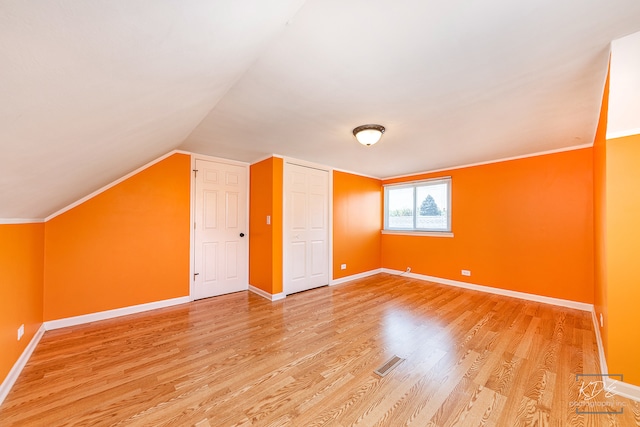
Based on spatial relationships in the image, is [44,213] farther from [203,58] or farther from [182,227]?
[203,58]

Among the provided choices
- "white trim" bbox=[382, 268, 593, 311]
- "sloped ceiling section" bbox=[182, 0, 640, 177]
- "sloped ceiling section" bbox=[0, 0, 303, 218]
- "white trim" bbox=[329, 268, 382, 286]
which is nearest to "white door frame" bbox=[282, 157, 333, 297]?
"white trim" bbox=[329, 268, 382, 286]

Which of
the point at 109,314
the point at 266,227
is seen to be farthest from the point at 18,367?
the point at 266,227

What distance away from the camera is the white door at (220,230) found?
12.1 feet

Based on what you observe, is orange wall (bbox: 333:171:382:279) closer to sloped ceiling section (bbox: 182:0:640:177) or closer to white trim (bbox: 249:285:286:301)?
white trim (bbox: 249:285:286:301)

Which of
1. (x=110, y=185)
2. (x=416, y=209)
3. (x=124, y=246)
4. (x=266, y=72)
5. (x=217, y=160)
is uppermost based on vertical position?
(x=266, y=72)

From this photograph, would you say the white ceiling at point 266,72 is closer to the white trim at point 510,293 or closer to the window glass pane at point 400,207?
the white trim at point 510,293

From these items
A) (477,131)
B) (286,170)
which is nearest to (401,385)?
(477,131)

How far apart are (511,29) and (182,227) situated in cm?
401

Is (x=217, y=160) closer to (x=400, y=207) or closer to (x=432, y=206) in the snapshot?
(x=400, y=207)

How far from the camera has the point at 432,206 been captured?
4832 mm

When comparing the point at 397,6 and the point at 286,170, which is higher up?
the point at 397,6

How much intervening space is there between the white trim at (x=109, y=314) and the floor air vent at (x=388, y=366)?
2.91 metres

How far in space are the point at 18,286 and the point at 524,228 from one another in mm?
5999

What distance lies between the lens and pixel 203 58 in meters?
1.30
